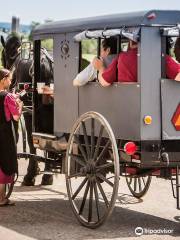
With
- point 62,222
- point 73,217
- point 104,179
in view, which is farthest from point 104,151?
point 73,217

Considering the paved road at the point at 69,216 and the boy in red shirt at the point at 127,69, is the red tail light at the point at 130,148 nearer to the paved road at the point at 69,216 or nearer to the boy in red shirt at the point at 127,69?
the boy in red shirt at the point at 127,69

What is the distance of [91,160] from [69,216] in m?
1.00

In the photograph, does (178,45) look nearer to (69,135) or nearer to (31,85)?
(69,135)

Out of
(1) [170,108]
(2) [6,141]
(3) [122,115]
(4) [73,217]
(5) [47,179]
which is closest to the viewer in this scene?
(1) [170,108]

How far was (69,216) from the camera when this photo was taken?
358 inches

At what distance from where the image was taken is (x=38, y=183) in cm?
1168

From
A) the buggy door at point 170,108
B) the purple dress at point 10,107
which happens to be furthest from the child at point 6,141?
the buggy door at point 170,108

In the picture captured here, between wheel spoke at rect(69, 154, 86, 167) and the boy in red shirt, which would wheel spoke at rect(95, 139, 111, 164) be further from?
the boy in red shirt

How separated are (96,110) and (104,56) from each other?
592 mm

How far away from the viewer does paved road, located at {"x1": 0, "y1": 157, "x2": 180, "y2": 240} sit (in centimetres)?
802

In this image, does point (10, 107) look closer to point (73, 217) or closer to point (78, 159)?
point (78, 159)

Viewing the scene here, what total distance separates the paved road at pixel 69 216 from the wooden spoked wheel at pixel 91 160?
190 mm

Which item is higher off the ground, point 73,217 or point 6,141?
point 6,141

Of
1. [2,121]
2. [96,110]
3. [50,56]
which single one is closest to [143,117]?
[96,110]
